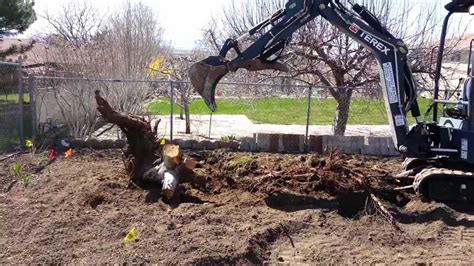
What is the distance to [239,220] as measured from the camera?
613 cm

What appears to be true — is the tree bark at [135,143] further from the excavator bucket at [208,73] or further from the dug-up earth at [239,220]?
the excavator bucket at [208,73]

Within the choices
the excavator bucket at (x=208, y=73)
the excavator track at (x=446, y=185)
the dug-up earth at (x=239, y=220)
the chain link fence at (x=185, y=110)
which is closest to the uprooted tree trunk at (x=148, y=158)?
the dug-up earth at (x=239, y=220)

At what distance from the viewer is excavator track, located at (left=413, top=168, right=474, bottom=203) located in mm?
7109

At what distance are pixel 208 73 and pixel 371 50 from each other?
2.22 metres

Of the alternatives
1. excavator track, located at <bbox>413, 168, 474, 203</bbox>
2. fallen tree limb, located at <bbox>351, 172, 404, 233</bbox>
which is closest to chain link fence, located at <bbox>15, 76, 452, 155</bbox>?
fallen tree limb, located at <bbox>351, 172, 404, 233</bbox>

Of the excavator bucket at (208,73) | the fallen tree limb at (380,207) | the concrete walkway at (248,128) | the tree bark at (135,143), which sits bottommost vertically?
the fallen tree limb at (380,207)

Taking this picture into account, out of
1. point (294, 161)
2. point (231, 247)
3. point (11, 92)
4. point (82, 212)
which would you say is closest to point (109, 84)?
point (11, 92)

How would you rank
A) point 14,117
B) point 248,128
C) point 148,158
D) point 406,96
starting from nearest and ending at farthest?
point 406,96 → point 148,158 → point 14,117 → point 248,128

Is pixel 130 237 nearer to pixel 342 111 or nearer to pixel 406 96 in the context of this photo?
pixel 406 96

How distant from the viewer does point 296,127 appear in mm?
19078

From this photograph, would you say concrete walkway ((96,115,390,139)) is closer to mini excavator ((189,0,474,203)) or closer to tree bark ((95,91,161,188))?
tree bark ((95,91,161,188))

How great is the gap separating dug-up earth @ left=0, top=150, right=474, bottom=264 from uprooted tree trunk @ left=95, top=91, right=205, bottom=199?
24 cm

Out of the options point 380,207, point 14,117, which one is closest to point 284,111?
point 14,117

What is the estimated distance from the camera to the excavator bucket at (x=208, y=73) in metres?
7.60
